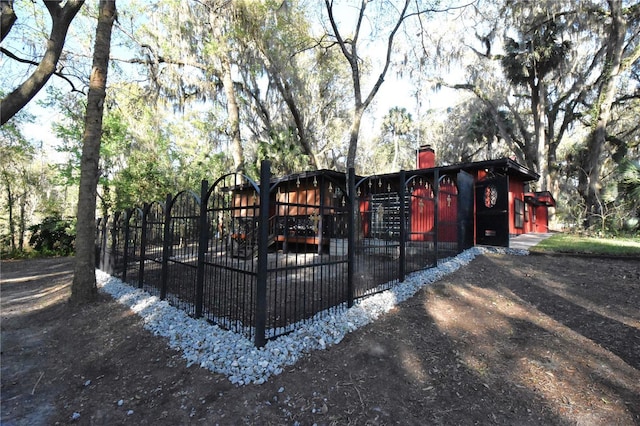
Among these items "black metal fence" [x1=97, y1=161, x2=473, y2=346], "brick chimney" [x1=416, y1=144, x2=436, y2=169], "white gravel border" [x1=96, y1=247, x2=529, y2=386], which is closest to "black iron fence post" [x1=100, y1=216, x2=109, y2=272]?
"black metal fence" [x1=97, y1=161, x2=473, y2=346]

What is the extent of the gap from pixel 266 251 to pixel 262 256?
0.28 ft

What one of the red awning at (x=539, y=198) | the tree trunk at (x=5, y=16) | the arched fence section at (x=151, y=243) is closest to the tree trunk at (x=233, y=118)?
the arched fence section at (x=151, y=243)

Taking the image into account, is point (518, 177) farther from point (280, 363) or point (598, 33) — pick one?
point (280, 363)

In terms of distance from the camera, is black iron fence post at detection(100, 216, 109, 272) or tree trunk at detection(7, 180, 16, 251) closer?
black iron fence post at detection(100, 216, 109, 272)

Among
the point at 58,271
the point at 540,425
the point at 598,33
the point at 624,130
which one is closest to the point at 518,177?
the point at 598,33

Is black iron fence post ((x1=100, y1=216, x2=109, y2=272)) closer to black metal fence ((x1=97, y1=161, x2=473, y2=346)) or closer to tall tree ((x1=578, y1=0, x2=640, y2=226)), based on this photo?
black metal fence ((x1=97, y1=161, x2=473, y2=346))

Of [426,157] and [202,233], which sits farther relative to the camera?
[426,157]

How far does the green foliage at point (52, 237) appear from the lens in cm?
1546

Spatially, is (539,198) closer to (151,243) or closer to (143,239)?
(151,243)

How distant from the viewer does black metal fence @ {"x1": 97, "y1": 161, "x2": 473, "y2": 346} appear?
3898 millimetres

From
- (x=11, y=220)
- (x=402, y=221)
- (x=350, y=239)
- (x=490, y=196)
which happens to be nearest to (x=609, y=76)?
(x=490, y=196)

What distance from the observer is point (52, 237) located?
15734 mm

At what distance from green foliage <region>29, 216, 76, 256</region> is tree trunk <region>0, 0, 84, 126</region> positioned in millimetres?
12809

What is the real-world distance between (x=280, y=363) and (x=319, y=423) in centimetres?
90
